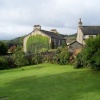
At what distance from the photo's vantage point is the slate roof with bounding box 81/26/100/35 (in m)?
75.4

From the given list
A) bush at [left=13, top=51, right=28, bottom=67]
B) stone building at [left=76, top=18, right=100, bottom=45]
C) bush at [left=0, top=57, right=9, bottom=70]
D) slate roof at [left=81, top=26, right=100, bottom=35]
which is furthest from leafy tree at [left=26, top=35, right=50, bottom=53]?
bush at [left=0, top=57, right=9, bottom=70]

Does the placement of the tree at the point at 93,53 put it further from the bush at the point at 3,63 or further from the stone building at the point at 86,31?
the stone building at the point at 86,31

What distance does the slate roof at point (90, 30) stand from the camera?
247 feet

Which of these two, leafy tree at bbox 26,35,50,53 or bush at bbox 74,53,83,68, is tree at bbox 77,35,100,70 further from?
leafy tree at bbox 26,35,50,53

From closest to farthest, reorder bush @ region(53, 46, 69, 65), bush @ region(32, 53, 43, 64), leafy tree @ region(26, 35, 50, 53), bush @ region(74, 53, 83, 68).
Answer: bush @ region(74, 53, 83, 68) → bush @ region(53, 46, 69, 65) → bush @ region(32, 53, 43, 64) → leafy tree @ region(26, 35, 50, 53)

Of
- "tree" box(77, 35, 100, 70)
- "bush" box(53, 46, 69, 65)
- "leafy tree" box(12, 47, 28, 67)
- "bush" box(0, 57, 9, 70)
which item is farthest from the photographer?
"leafy tree" box(12, 47, 28, 67)

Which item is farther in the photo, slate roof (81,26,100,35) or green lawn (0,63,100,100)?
slate roof (81,26,100,35)

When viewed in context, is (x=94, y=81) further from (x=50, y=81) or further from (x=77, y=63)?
(x=77, y=63)

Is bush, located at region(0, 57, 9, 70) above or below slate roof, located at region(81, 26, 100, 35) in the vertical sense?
below

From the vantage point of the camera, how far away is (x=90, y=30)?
7625 centimetres

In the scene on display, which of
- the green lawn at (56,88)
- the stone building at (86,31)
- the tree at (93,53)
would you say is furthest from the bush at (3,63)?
the stone building at (86,31)

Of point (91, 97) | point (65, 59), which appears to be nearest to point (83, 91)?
point (91, 97)

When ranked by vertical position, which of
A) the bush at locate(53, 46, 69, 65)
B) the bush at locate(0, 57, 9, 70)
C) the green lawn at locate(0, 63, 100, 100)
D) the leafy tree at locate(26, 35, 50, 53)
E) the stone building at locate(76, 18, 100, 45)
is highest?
the stone building at locate(76, 18, 100, 45)

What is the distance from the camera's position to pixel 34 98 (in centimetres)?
1936
